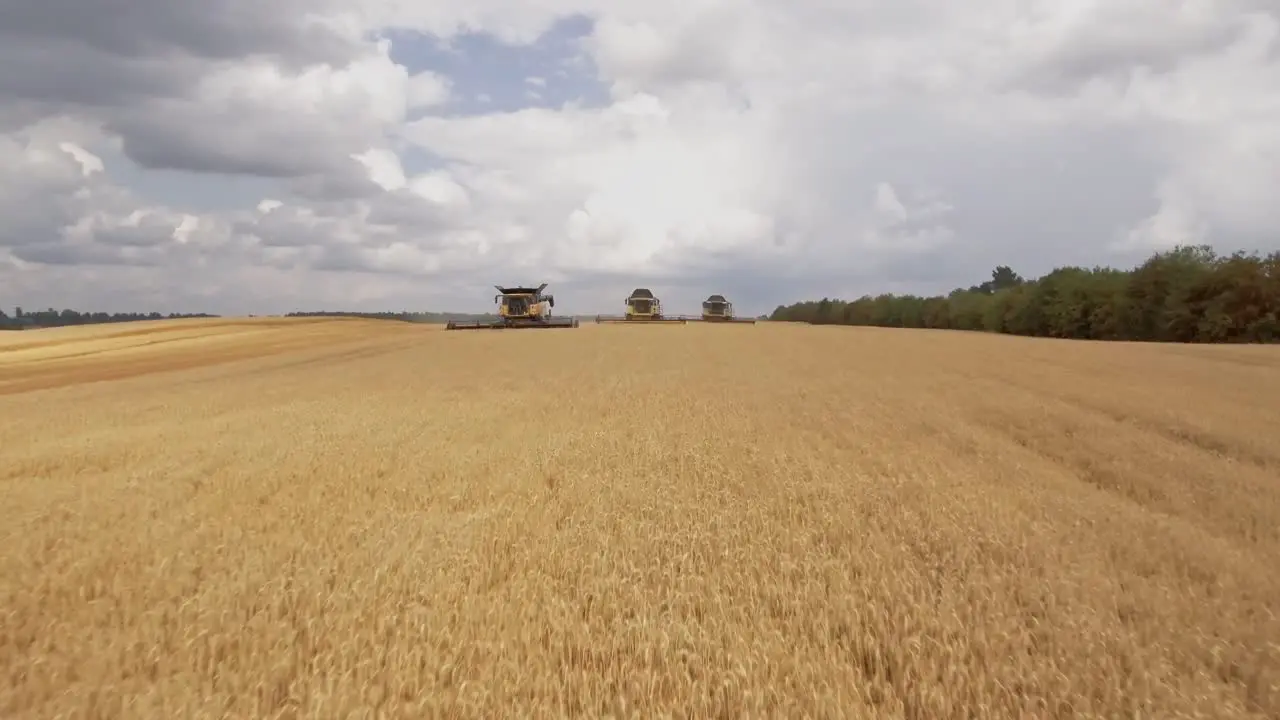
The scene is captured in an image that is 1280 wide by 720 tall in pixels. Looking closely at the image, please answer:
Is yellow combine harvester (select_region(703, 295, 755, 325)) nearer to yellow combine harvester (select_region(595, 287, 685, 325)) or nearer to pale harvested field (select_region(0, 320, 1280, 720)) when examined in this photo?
yellow combine harvester (select_region(595, 287, 685, 325))

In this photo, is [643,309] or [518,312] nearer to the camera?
[518,312]

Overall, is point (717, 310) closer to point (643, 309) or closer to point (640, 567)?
point (643, 309)

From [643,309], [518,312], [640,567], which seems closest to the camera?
[640,567]

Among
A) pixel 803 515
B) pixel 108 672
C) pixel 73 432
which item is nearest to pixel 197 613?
pixel 108 672

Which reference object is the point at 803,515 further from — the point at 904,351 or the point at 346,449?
the point at 904,351

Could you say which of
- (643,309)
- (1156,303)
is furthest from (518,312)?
(1156,303)

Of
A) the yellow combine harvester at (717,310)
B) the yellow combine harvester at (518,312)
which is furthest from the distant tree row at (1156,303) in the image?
the yellow combine harvester at (518,312)

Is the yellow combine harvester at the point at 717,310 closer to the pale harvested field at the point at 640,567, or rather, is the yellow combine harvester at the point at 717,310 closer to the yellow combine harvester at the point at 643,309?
the yellow combine harvester at the point at 643,309

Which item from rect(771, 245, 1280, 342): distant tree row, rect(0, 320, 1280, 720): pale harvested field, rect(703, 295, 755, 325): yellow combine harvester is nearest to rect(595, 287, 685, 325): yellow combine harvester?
rect(703, 295, 755, 325): yellow combine harvester
